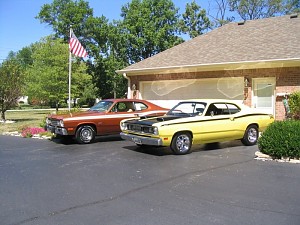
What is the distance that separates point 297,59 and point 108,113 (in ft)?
23.1

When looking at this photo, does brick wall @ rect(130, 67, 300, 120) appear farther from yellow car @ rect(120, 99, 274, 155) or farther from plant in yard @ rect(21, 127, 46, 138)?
plant in yard @ rect(21, 127, 46, 138)

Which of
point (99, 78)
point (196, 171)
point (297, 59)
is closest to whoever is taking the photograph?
point (196, 171)

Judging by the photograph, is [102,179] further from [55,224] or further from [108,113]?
[108,113]

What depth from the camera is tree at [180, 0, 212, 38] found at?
39.4 m

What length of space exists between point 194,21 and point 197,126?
32.1 meters

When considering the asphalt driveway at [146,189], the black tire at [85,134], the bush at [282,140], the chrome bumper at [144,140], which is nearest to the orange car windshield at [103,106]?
the black tire at [85,134]

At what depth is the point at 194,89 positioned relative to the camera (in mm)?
16719

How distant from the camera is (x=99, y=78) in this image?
4416 cm

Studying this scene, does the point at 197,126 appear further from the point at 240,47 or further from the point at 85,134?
the point at 240,47

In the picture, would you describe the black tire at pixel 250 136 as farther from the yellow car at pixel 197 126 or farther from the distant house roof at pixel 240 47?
the distant house roof at pixel 240 47

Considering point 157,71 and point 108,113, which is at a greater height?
point 157,71

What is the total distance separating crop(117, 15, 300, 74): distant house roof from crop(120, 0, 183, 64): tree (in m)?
19.2

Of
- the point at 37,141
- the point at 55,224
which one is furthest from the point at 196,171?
the point at 37,141

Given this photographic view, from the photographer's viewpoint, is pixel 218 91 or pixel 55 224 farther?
pixel 218 91
